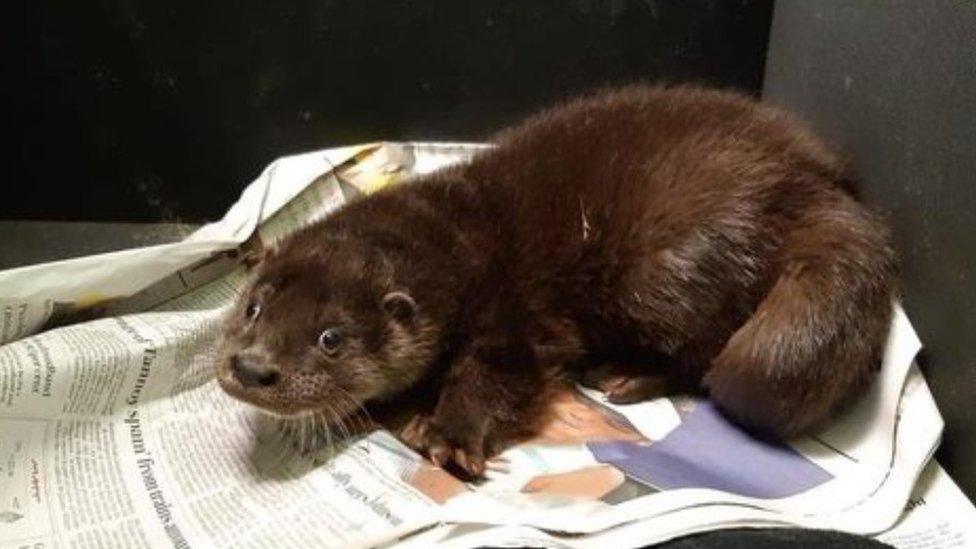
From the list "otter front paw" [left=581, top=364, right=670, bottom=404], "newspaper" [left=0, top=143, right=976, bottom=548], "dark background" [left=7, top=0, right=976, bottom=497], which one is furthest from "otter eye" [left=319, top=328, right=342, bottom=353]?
"dark background" [left=7, top=0, right=976, bottom=497]

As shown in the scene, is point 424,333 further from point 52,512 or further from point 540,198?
point 52,512

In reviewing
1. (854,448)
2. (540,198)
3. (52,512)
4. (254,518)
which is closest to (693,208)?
(540,198)

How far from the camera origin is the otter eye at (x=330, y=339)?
1174 mm

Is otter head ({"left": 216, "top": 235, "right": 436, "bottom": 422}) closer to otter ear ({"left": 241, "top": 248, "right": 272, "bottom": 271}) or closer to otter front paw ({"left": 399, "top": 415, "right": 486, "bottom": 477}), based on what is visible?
otter front paw ({"left": 399, "top": 415, "right": 486, "bottom": 477})

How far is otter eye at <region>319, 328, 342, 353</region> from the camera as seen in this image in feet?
3.85

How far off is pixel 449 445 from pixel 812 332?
15.2 inches

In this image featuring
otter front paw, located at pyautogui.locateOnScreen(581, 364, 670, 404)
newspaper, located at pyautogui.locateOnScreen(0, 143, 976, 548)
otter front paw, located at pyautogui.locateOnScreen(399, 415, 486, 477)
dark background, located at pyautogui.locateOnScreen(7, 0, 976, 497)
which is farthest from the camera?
dark background, located at pyautogui.locateOnScreen(7, 0, 976, 497)

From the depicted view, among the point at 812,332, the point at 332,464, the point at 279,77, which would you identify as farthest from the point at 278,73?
the point at 812,332

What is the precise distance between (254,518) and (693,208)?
0.57 meters

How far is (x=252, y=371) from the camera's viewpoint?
1.13 meters

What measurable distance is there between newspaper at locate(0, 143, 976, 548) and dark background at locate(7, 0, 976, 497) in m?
0.32

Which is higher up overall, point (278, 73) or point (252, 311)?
point (278, 73)

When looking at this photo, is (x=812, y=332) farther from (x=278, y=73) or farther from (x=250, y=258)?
(x=278, y=73)

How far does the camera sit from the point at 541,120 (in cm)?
147
